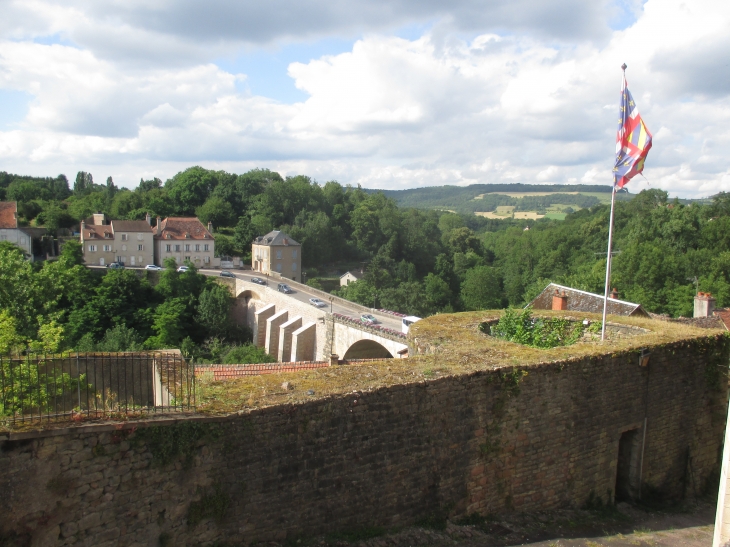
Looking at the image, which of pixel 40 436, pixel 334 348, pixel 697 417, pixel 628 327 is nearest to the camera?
pixel 40 436

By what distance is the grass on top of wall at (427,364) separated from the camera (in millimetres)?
7746

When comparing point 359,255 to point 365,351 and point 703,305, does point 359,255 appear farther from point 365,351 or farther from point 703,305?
point 703,305

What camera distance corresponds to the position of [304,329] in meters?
41.7

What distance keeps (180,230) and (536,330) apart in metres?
59.9

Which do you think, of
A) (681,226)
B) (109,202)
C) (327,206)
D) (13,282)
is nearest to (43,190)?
(109,202)

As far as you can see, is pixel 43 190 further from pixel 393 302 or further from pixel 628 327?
pixel 628 327

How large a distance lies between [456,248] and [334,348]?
207 feet

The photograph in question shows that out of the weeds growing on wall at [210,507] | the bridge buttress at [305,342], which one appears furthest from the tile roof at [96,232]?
the weeds growing on wall at [210,507]

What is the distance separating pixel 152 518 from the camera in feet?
22.4

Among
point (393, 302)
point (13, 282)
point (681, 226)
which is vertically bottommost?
point (393, 302)

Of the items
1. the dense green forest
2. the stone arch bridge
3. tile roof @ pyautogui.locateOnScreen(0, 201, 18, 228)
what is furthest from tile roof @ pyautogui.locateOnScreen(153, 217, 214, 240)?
tile roof @ pyautogui.locateOnScreen(0, 201, 18, 228)

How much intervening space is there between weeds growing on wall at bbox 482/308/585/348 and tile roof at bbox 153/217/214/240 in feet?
192

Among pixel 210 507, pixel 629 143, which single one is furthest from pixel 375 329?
pixel 210 507

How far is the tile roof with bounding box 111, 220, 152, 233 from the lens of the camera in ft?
212
